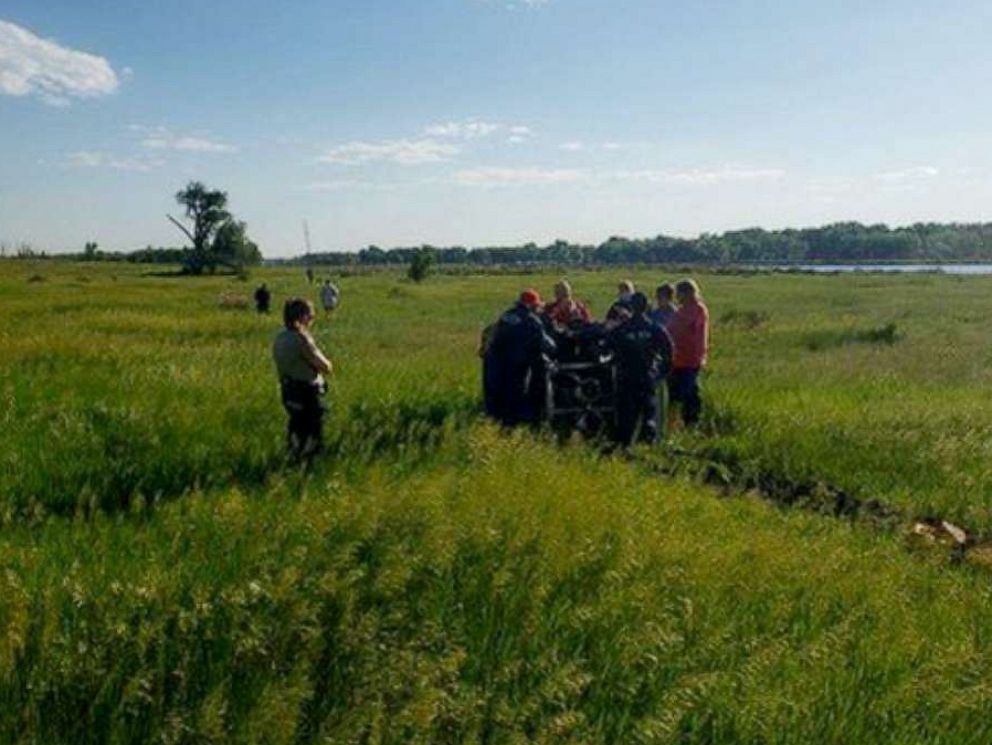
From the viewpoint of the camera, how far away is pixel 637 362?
10758mm

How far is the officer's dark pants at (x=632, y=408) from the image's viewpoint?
35.4ft

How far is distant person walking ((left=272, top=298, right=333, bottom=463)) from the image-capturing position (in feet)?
28.3

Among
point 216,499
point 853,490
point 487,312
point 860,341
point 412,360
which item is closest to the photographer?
point 216,499

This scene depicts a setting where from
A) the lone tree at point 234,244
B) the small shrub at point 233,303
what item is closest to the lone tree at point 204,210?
the lone tree at point 234,244

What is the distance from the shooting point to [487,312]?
40.4 meters

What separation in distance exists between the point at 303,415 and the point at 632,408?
402cm

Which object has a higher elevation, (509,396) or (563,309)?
(563,309)

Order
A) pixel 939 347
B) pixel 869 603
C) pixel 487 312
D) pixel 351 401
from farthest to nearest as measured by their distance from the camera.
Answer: pixel 487 312 < pixel 939 347 < pixel 351 401 < pixel 869 603

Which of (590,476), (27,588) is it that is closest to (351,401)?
(590,476)

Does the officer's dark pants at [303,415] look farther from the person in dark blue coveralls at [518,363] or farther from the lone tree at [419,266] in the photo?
the lone tree at [419,266]

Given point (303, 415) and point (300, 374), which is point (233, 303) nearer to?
point (303, 415)

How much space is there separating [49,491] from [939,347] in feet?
78.5

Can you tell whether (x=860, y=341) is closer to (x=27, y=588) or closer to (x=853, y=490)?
(x=853, y=490)

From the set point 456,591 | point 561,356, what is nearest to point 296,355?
point 561,356
